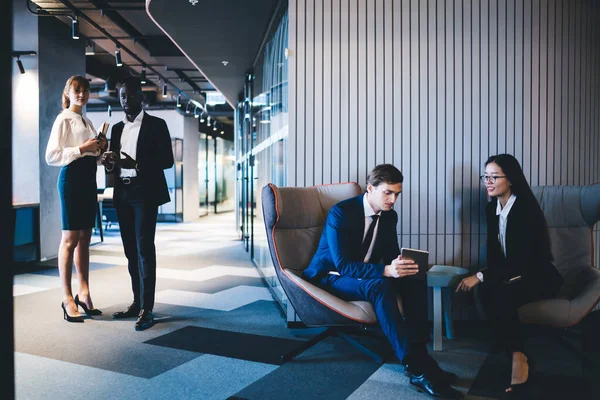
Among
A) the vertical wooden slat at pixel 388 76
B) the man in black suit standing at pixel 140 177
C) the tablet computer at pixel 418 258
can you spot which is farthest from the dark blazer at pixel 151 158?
the tablet computer at pixel 418 258

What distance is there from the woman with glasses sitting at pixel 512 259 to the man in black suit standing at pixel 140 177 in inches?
80.7

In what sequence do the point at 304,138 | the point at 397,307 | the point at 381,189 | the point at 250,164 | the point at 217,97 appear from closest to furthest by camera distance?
the point at 397,307 < the point at 381,189 < the point at 304,138 < the point at 250,164 < the point at 217,97

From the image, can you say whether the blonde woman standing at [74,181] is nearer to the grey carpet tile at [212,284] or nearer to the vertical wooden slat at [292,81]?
the grey carpet tile at [212,284]

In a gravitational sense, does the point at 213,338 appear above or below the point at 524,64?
below

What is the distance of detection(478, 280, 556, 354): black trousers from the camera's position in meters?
2.42

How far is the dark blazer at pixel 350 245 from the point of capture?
2.49 metres

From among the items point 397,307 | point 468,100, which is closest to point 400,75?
point 468,100

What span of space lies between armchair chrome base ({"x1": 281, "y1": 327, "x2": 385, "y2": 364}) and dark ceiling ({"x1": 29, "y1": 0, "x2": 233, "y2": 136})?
10.7 ft

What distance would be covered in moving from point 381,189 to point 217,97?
10.4 m

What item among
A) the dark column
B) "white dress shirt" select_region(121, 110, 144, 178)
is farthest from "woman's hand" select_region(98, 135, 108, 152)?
the dark column

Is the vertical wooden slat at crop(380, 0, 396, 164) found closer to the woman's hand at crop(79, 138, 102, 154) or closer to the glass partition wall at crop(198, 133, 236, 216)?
the woman's hand at crop(79, 138, 102, 154)

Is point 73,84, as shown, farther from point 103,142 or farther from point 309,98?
point 309,98

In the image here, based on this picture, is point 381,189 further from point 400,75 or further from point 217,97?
point 217,97

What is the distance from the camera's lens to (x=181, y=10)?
453cm
